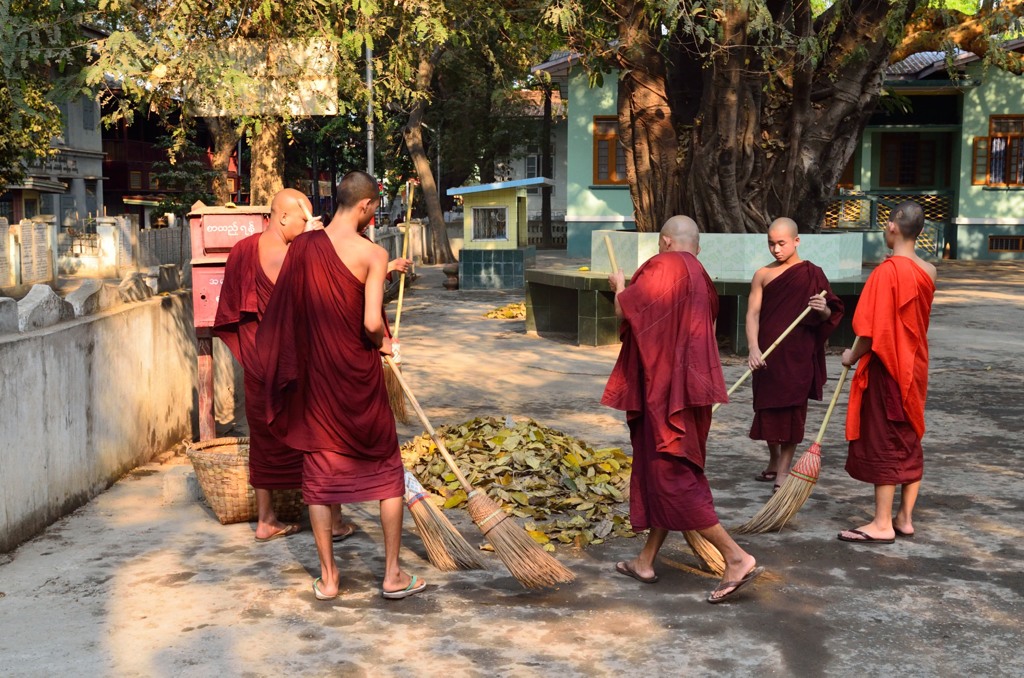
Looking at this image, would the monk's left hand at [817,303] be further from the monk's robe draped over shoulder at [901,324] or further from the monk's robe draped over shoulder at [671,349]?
the monk's robe draped over shoulder at [671,349]

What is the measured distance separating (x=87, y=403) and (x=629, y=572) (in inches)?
122

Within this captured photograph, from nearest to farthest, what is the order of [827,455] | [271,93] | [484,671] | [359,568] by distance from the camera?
[484,671] < [359,568] < [827,455] < [271,93]

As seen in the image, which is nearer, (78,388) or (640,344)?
(640,344)

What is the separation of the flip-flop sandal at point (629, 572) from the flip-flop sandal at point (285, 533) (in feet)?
5.54

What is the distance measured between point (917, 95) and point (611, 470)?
2361 centimetres

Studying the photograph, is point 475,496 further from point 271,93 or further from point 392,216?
point 392,216

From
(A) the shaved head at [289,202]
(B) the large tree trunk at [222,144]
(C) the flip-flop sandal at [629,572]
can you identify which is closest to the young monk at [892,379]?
(C) the flip-flop sandal at [629,572]

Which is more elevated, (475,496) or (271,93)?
(271,93)

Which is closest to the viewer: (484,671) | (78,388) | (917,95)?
(484,671)

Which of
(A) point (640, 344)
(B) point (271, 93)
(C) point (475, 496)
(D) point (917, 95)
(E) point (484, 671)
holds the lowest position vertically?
(E) point (484, 671)

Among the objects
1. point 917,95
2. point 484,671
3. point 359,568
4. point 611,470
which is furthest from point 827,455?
point 917,95

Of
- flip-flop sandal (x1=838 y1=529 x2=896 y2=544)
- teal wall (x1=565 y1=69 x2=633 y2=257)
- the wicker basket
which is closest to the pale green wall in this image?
teal wall (x1=565 y1=69 x2=633 y2=257)

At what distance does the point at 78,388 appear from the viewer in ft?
19.9

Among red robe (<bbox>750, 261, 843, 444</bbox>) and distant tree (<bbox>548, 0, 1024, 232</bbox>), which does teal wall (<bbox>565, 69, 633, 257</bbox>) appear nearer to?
distant tree (<bbox>548, 0, 1024, 232</bbox>)
